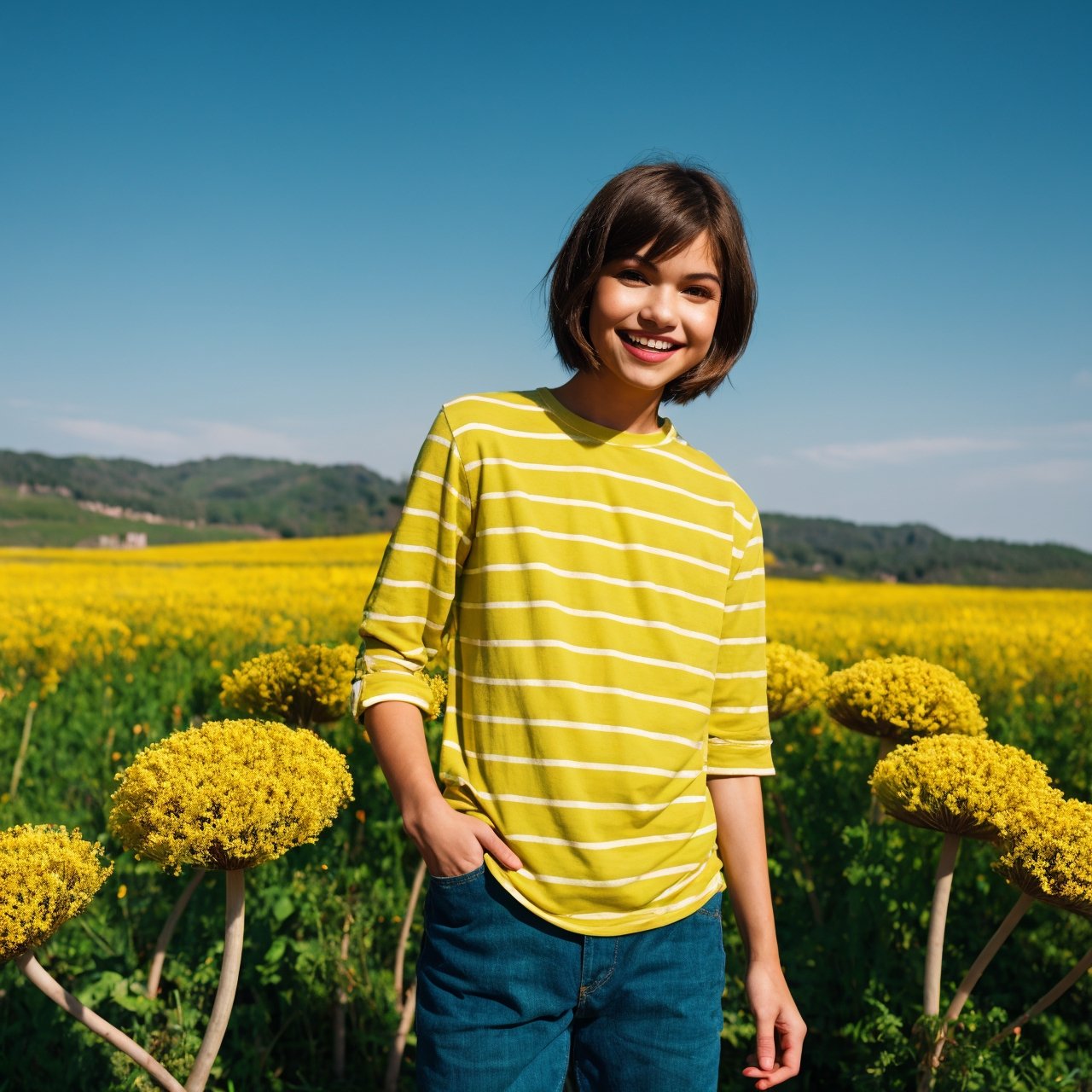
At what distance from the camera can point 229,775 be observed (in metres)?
1.54

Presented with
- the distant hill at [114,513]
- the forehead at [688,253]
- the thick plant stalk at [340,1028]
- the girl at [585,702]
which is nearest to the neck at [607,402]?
the girl at [585,702]

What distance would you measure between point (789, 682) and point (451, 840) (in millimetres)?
2064

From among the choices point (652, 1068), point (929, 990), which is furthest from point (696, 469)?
point (929, 990)

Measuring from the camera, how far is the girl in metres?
1.31

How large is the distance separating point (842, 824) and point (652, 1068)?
2.12m

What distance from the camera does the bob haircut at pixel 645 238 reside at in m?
1.47

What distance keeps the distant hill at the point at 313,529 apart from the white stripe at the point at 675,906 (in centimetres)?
81

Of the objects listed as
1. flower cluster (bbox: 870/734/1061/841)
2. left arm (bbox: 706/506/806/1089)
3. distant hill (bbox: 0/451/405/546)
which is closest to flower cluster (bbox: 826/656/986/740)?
flower cluster (bbox: 870/734/1061/841)

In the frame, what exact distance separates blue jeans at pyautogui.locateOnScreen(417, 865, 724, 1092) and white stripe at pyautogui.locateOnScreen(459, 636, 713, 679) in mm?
362

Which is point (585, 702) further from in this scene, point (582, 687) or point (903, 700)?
point (903, 700)

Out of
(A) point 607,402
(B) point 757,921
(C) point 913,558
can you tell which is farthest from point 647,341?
(C) point 913,558

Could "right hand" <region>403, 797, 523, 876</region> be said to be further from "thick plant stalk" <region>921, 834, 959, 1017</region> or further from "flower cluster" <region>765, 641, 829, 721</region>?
"flower cluster" <region>765, 641, 829, 721</region>

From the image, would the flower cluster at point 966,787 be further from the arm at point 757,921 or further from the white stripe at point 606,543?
the white stripe at point 606,543

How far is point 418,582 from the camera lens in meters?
1.35
